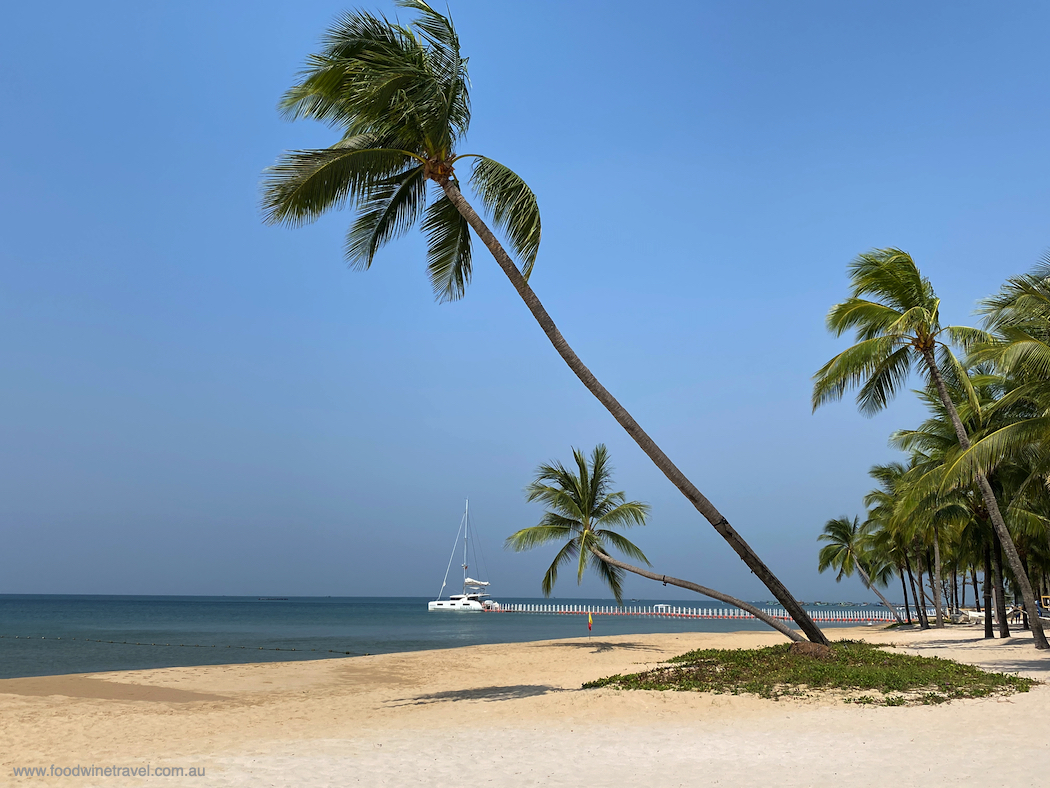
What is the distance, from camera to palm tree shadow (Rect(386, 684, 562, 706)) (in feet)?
39.6

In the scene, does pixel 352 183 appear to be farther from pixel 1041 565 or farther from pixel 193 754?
pixel 1041 565

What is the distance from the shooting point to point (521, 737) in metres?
8.22

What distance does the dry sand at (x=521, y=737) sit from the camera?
6.31m

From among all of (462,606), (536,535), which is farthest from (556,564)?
(462,606)

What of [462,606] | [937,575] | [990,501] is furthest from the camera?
[462,606]

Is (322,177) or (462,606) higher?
(322,177)

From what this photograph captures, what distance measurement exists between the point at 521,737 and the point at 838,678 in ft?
17.1

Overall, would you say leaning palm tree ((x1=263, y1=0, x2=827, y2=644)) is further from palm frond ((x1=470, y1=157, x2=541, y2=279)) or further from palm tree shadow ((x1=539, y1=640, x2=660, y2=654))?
palm tree shadow ((x1=539, y1=640, x2=660, y2=654))

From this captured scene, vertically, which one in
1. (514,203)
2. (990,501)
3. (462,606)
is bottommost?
(462,606)

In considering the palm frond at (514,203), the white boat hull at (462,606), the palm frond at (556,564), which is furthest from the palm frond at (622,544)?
the white boat hull at (462,606)

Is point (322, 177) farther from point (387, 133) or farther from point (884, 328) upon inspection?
point (884, 328)

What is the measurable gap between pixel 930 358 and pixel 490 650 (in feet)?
56.1

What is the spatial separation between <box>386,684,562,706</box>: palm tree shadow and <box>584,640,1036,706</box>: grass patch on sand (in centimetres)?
104

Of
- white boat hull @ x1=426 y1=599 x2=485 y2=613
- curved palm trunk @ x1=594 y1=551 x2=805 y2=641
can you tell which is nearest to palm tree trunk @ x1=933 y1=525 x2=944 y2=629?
curved palm trunk @ x1=594 y1=551 x2=805 y2=641
